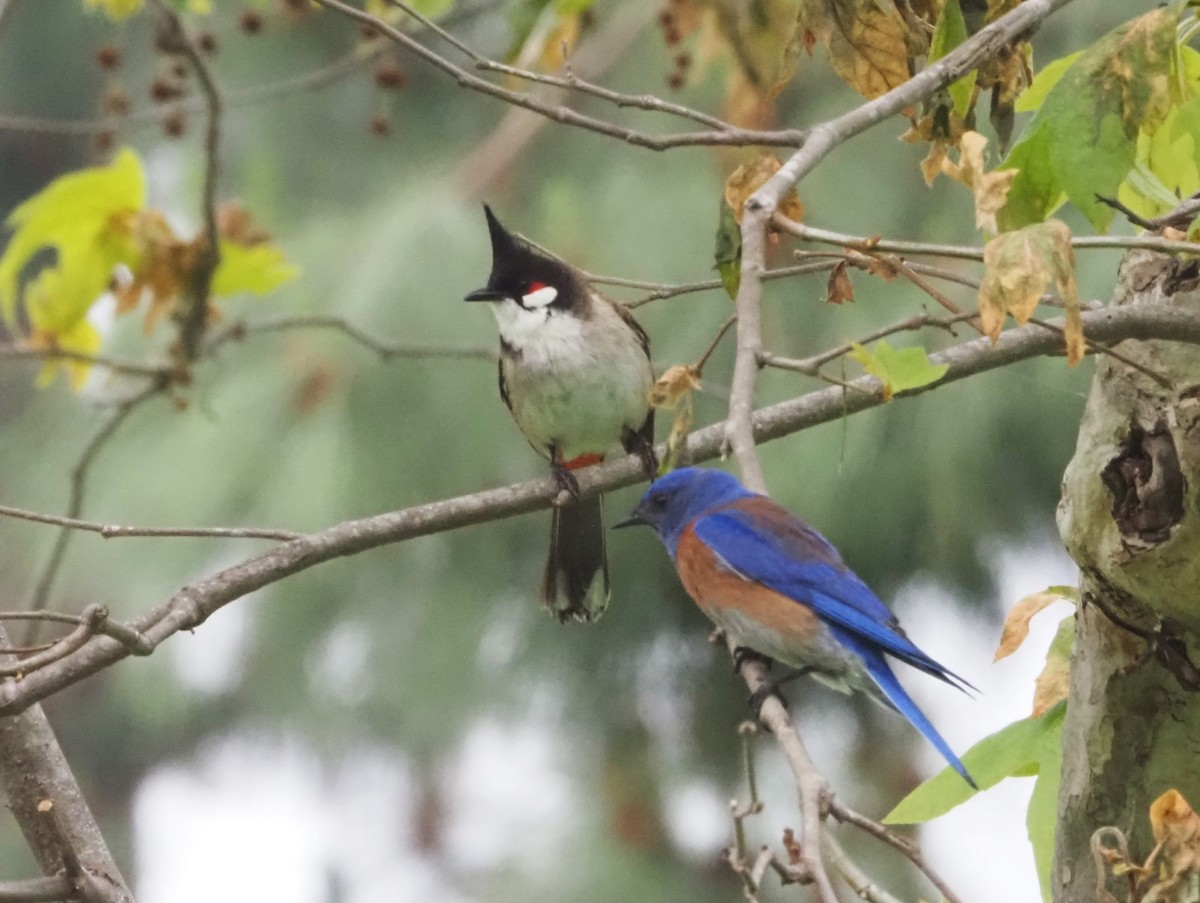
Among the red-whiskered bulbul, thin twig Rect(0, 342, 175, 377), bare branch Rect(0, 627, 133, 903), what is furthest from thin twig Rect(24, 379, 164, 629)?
the red-whiskered bulbul

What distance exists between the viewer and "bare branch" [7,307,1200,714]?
1.98 meters

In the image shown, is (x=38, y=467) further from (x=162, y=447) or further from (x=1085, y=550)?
(x=1085, y=550)

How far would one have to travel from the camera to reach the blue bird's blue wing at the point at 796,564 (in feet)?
9.99

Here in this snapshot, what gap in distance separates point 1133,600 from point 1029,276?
574mm

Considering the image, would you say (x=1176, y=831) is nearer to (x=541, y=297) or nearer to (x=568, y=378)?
(x=568, y=378)

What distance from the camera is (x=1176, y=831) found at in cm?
180

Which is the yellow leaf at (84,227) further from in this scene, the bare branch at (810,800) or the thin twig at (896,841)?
the bare branch at (810,800)

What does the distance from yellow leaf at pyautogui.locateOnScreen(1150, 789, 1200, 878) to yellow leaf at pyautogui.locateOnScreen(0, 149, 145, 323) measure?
261cm

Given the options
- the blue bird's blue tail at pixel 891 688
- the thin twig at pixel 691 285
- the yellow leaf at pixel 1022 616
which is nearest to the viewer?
the thin twig at pixel 691 285

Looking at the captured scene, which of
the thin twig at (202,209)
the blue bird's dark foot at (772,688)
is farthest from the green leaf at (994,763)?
the thin twig at (202,209)

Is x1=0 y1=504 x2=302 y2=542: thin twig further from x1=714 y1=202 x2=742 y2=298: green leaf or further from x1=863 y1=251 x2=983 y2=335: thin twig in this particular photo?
x1=863 y1=251 x2=983 y2=335: thin twig

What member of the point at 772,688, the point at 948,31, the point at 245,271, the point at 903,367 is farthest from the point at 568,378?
the point at 903,367

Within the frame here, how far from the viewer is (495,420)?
496cm

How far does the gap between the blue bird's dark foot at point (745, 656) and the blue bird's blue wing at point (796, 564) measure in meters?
0.14
